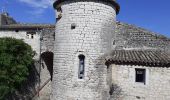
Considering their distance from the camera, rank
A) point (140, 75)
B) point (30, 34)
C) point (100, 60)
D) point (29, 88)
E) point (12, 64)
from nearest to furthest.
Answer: point (100, 60) < point (140, 75) < point (12, 64) < point (29, 88) < point (30, 34)

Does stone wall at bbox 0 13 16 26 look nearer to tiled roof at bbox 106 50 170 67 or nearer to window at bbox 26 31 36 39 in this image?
window at bbox 26 31 36 39

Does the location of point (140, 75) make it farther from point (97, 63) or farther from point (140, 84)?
point (97, 63)

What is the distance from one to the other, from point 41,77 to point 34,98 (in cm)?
160

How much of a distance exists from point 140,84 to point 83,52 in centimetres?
381

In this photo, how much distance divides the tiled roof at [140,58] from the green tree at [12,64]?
6.12 metres

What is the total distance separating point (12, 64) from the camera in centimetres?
1781

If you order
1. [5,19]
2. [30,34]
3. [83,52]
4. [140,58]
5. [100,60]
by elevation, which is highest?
[5,19]

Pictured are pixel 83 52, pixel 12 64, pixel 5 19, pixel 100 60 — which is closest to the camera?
pixel 83 52

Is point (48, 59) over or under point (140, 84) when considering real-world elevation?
over

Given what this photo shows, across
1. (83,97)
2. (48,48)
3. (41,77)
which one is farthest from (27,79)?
(83,97)

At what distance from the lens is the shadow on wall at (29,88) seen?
1956cm

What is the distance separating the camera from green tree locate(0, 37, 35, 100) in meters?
17.5

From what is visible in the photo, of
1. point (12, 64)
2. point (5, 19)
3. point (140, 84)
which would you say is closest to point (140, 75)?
point (140, 84)

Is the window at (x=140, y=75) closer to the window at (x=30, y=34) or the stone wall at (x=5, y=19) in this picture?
the window at (x=30, y=34)
